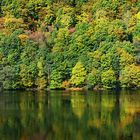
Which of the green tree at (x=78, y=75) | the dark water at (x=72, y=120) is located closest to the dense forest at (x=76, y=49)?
the green tree at (x=78, y=75)

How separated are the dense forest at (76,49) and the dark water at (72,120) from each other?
32877 millimetres

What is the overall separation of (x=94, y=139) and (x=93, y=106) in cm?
2290

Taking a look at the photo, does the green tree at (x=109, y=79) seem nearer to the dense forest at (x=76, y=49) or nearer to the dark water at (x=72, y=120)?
the dense forest at (x=76, y=49)

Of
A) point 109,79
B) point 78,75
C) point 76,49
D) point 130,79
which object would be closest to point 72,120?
point 109,79

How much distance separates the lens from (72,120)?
5209 cm

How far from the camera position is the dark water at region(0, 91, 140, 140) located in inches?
1729

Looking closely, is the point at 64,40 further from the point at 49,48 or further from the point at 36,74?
the point at 36,74

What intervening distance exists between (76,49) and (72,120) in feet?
213

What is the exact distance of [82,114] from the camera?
2232 inches

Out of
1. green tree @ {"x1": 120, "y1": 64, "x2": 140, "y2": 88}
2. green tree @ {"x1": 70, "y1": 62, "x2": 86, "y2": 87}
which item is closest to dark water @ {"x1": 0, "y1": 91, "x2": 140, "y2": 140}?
green tree @ {"x1": 120, "y1": 64, "x2": 140, "y2": 88}

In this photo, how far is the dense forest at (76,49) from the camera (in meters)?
104

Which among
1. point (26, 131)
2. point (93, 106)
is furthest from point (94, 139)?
point (93, 106)

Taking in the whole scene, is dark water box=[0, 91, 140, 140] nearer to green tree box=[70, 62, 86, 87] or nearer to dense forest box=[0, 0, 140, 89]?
dense forest box=[0, 0, 140, 89]

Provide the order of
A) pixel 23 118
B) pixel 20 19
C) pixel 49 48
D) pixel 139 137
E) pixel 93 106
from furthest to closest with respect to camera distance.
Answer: pixel 20 19
pixel 49 48
pixel 93 106
pixel 23 118
pixel 139 137
